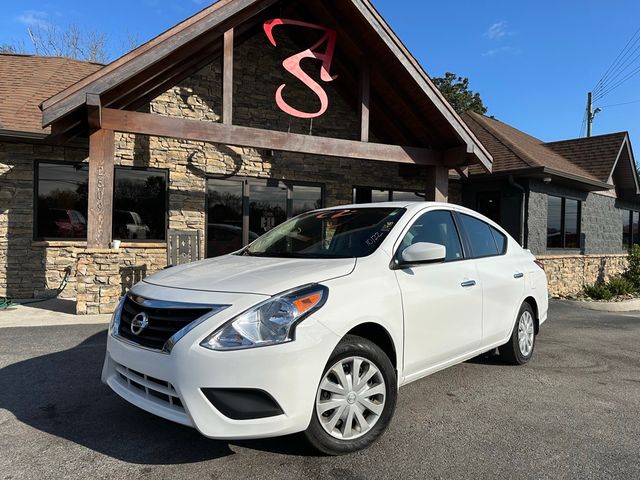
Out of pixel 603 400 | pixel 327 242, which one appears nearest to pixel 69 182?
pixel 327 242

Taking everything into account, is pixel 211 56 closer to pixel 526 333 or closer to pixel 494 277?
pixel 494 277

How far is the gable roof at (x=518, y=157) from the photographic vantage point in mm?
12234

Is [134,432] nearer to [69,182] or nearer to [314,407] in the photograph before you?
[314,407]

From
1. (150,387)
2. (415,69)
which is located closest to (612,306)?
(415,69)

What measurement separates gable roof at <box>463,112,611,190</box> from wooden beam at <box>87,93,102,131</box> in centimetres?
961

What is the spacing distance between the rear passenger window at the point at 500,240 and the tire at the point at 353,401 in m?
2.38

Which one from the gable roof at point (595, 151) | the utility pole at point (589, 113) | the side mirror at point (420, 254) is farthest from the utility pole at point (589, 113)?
the side mirror at point (420, 254)

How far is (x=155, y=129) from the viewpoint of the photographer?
24.4 feet

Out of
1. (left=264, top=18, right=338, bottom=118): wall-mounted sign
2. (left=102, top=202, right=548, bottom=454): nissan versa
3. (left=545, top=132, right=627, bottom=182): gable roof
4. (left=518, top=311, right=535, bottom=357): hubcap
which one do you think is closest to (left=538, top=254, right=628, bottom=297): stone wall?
(left=545, top=132, right=627, bottom=182): gable roof

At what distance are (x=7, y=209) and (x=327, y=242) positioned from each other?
802cm

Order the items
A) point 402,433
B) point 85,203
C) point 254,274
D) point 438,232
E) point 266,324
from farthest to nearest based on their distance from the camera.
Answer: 1. point 85,203
2. point 438,232
3. point 402,433
4. point 254,274
5. point 266,324

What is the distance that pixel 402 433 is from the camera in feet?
10.7

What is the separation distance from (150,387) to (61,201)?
26.4 feet

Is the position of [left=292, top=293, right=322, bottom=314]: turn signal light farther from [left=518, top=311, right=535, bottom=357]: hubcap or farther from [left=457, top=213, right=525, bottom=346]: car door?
[left=518, top=311, right=535, bottom=357]: hubcap
